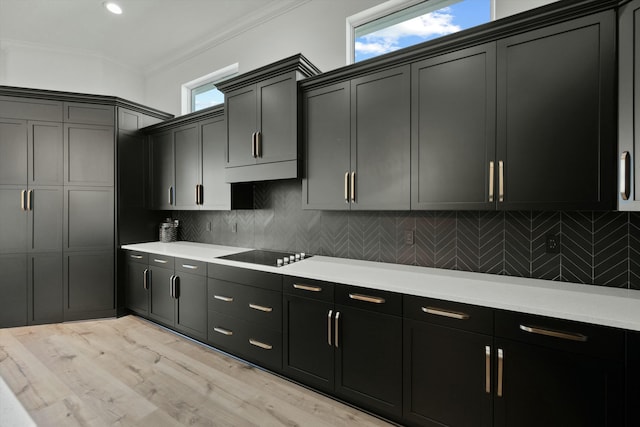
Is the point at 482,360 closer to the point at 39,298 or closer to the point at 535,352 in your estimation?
the point at 535,352

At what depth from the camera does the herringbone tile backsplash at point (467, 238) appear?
5.49 ft

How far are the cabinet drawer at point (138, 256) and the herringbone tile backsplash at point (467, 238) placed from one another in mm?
1221

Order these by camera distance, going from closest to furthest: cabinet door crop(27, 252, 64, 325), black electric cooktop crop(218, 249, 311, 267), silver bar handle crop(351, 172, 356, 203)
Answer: silver bar handle crop(351, 172, 356, 203), black electric cooktop crop(218, 249, 311, 267), cabinet door crop(27, 252, 64, 325)

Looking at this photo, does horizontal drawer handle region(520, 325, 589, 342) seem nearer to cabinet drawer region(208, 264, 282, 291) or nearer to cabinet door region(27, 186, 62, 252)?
cabinet drawer region(208, 264, 282, 291)

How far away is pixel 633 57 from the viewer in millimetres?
1350

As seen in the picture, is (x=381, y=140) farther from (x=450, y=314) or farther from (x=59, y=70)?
(x=59, y=70)

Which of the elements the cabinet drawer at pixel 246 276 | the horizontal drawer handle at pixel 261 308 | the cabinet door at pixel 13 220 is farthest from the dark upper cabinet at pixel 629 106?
the cabinet door at pixel 13 220

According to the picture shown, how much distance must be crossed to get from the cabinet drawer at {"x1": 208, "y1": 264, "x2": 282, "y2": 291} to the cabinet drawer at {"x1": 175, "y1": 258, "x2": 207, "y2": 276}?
0.10m

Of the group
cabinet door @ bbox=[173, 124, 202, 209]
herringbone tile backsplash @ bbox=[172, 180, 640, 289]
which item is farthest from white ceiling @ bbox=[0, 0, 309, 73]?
herringbone tile backsplash @ bbox=[172, 180, 640, 289]

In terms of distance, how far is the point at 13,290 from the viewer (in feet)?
10.4

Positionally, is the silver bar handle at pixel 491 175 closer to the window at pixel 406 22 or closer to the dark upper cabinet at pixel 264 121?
the window at pixel 406 22

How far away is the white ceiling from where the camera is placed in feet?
9.91

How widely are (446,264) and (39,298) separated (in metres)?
4.34

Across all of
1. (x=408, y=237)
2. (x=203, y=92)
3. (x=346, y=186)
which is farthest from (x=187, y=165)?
(x=408, y=237)
